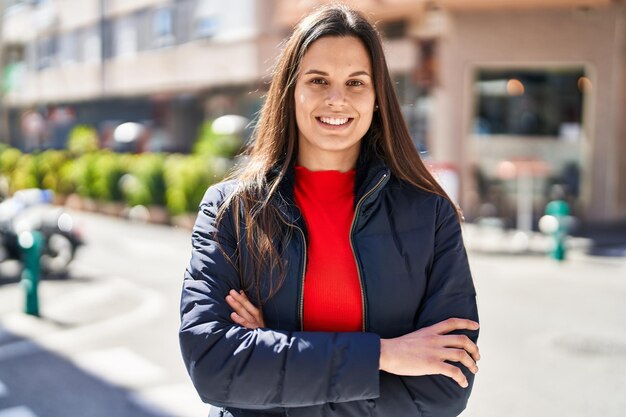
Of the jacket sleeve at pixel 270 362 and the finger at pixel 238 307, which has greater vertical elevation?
the finger at pixel 238 307

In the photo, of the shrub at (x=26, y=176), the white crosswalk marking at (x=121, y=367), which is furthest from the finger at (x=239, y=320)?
the shrub at (x=26, y=176)

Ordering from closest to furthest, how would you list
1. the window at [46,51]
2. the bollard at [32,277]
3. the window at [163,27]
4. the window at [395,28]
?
the bollard at [32,277] < the window at [395,28] < the window at [163,27] < the window at [46,51]

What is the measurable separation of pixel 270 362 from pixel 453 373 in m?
0.48

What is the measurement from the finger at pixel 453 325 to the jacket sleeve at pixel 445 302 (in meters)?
0.03

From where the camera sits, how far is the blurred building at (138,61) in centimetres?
2369

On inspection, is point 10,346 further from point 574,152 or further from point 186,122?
point 186,122

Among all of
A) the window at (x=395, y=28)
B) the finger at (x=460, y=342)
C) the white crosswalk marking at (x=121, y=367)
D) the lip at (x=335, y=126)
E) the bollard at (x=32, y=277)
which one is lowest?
the white crosswalk marking at (x=121, y=367)

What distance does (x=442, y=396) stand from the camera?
1.94m

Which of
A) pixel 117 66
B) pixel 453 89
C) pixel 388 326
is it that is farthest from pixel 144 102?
pixel 388 326

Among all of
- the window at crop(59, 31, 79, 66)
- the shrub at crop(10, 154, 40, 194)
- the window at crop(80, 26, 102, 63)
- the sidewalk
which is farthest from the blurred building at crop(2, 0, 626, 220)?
the window at crop(59, 31, 79, 66)

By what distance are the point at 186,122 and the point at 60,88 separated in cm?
892

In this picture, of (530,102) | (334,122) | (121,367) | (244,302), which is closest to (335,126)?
(334,122)

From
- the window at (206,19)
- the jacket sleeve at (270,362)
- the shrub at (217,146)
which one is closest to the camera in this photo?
the jacket sleeve at (270,362)

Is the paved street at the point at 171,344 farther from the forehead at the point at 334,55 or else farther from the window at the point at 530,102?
the window at the point at 530,102
